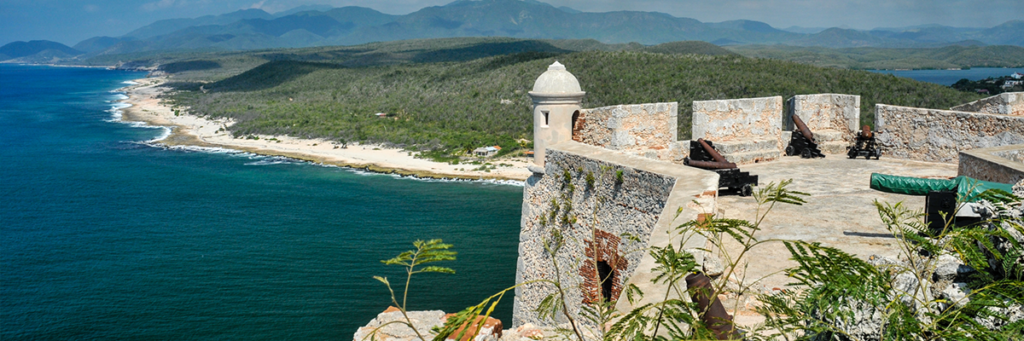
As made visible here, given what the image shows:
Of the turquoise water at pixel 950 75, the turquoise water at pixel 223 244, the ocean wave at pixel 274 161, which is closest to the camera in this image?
the turquoise water at pixel 223 244

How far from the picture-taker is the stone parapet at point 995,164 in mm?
7949

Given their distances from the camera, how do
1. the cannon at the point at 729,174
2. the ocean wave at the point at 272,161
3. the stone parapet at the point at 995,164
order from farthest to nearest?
the ocean wave at the point at 272,161 → the cannon at the point at 729,174 → the stone parapet at the point at 995,164

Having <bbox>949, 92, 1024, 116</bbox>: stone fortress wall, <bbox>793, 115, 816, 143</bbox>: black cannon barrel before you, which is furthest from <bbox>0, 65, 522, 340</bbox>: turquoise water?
<bbox>949, 92, 1024, 116</bbox>: stone fortress wall

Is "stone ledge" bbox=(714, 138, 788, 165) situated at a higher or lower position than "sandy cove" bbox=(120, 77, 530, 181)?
higher

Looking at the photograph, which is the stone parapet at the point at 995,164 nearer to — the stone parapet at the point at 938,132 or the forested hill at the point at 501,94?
the stone parapet at the point at 938,132

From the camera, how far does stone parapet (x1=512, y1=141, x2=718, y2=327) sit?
7.29m

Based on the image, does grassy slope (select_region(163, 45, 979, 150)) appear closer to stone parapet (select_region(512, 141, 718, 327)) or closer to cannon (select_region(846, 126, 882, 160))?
cannon (select_region(846, 126, 882, 160))

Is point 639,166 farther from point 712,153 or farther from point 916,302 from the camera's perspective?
point 916,302

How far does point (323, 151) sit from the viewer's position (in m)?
52.3

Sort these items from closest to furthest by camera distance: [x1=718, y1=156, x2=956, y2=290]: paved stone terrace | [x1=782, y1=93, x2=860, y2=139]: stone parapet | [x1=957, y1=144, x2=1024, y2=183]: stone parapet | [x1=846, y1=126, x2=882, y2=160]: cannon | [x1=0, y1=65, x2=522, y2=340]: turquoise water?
[x1=718, y1=156, x2=956, y2=290]: paved stone terrace < [x1=957, y1=144, x2=1024, y2=183]: stone parapet < [x1=846, y1=126, x2=882, y2=160]: cannon < [x1=782, y1=93, x2=860, y2=139]: stone parapet < [x1=0, y1=65, x2=522, y2=340]: turquoise water

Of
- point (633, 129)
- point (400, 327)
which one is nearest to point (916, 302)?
point (400, 327)

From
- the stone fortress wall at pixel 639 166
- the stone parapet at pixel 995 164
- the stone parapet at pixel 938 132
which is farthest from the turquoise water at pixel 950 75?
the stone parapet at pixel 995 164

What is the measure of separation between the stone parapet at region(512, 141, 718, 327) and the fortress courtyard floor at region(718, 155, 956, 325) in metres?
0.83

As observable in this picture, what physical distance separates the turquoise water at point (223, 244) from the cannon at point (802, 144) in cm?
961
